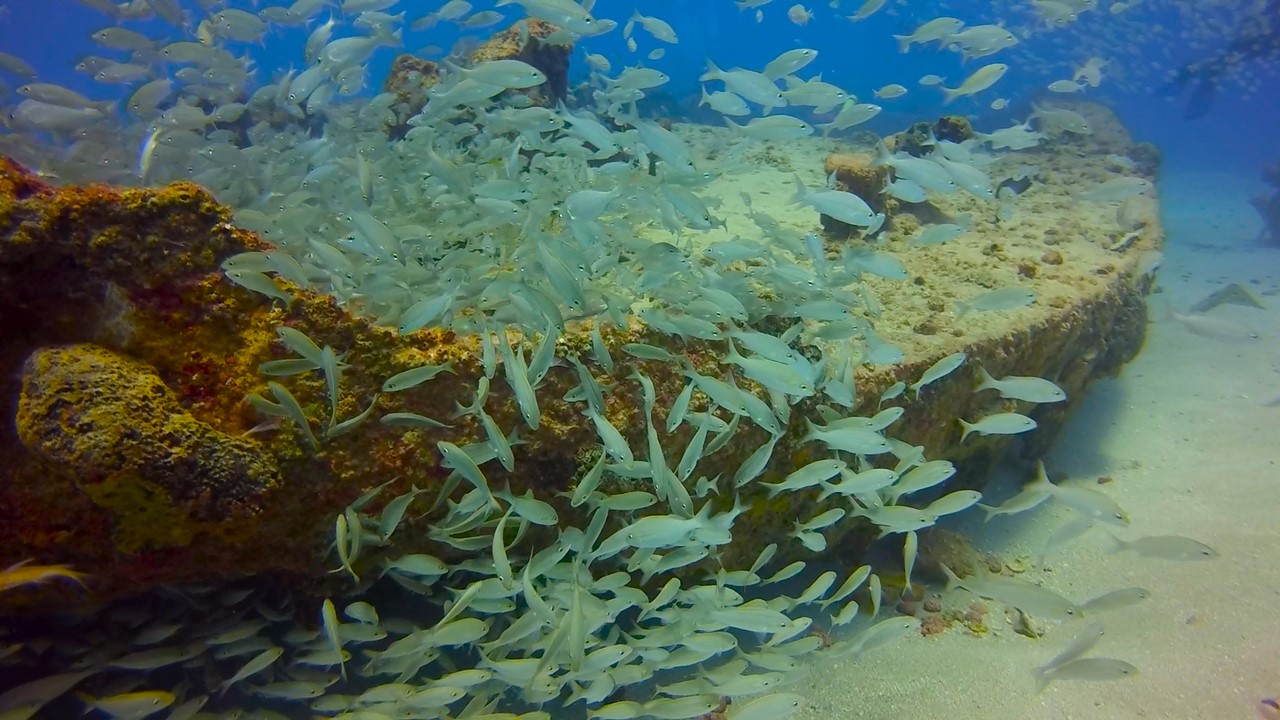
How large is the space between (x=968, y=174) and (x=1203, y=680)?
4.00m

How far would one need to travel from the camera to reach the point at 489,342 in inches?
135

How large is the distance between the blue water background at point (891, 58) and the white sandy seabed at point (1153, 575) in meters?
19.3

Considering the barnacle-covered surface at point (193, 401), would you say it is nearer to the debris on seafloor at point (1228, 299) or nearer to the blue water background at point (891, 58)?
the debris on seafloor at point (1228, 299)

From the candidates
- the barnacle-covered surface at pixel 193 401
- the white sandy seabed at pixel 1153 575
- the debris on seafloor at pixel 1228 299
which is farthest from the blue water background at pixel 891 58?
the barnacle-covered surface at pixel 193 401

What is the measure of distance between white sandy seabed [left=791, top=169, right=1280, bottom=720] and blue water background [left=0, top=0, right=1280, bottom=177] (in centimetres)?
1932

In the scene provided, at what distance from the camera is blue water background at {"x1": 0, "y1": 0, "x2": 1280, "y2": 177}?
33.8 metres

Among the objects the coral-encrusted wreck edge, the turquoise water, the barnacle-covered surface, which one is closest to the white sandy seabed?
the turquoise water

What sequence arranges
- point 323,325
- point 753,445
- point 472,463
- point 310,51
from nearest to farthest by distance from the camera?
point 472,463 < point 323,325 < point 753,445 < point 310,51

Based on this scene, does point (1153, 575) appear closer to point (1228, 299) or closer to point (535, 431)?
point (535, 431)

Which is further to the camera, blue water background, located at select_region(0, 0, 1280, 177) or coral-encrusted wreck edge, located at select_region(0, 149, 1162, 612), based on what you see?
blue water background, located at select_region(0, 0, 1280, 177)

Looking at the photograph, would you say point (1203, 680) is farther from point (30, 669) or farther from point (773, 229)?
point (30, 669)

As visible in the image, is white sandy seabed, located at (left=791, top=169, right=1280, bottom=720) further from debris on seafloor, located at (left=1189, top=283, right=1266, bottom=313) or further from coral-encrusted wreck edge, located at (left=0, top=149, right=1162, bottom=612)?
coral-encrusted wreck edge, located at (left=0, top=149, right=1162, bottom=612)

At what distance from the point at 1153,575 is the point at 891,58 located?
5688 centimetres

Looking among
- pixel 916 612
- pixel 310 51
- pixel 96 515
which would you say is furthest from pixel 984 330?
pixel 310 51
